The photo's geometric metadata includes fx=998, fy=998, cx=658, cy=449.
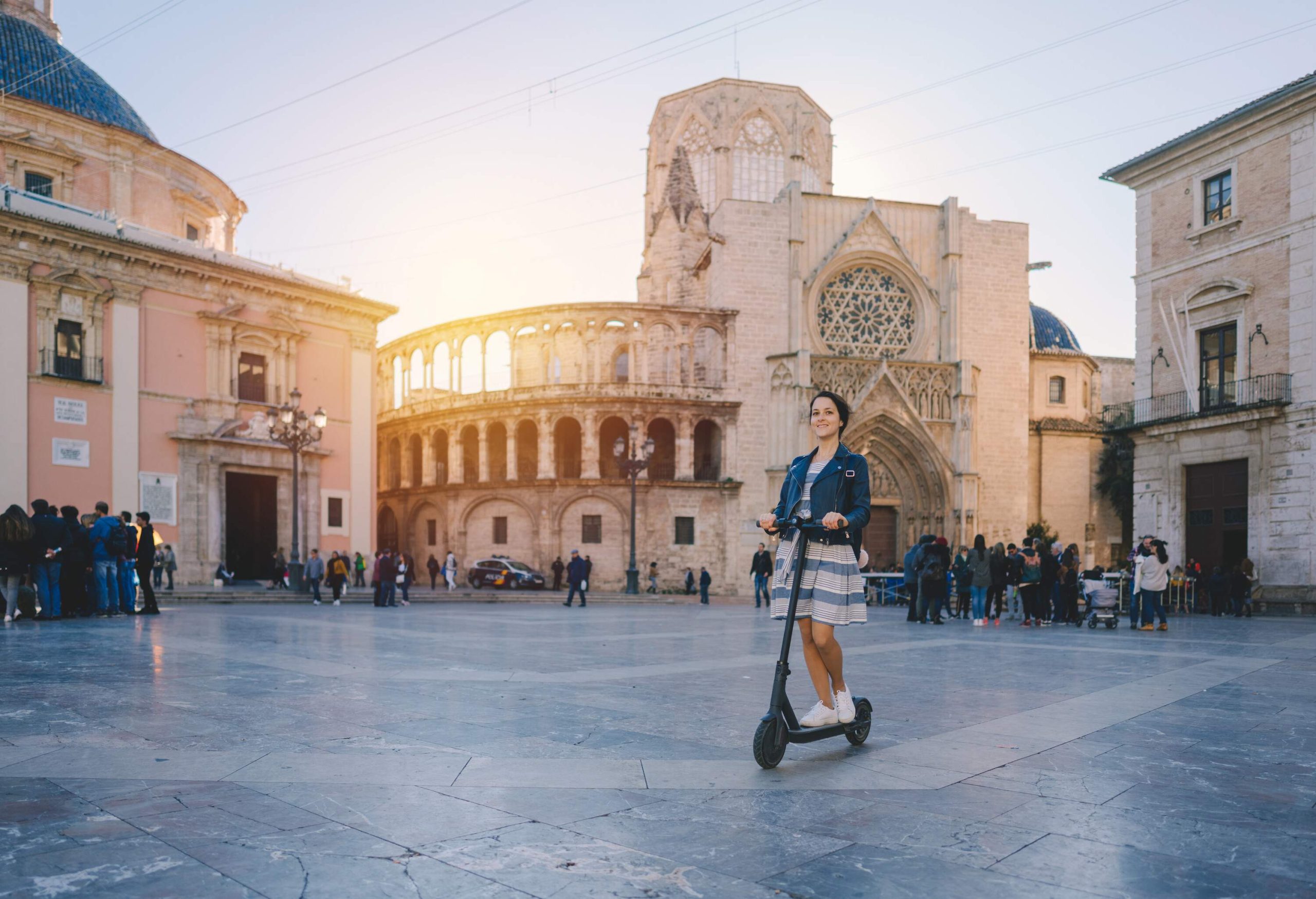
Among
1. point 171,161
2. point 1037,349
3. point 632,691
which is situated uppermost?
point 171,161

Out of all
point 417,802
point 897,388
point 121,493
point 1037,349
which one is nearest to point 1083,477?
point 1037,349

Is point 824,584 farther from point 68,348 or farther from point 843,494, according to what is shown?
point 68,348

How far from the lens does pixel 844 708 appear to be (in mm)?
5207

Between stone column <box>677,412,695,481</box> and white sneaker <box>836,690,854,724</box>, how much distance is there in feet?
113

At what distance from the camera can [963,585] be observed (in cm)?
1998

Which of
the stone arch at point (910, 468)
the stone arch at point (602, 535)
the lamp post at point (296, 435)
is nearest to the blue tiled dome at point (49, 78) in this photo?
the lamp post at point (296, 435)

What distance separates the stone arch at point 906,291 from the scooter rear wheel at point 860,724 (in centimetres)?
3730

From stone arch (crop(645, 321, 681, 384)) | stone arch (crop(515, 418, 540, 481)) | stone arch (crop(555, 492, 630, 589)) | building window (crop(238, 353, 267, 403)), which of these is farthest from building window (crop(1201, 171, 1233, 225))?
building window (crop(238, 353, 267, 403))

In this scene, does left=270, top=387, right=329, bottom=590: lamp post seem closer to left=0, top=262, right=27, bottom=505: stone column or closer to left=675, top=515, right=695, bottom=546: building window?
left=0, top=262, right=27, bottom=505: stone column

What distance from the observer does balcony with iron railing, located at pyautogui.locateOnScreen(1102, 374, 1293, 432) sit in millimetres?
23859

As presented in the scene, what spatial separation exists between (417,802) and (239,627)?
11.2 meters

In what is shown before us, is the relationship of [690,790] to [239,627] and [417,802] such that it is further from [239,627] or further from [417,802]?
[239,627]

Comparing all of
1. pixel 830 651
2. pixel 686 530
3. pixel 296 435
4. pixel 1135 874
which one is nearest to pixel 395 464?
pixel 686 530

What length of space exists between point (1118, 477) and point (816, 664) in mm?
45792
